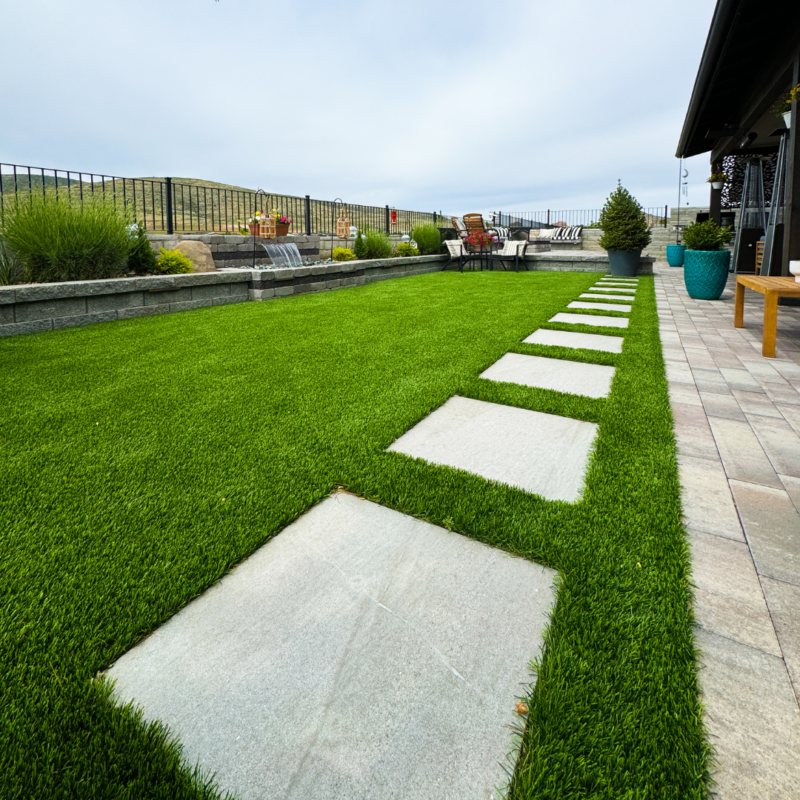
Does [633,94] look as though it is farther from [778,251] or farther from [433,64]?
[778,251]

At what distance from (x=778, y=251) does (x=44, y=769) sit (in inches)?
360

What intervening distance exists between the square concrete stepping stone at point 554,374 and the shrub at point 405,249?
305 inches

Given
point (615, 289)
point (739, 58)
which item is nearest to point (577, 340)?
point (615, 289)

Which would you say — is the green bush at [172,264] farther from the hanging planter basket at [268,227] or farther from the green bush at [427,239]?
the green bush at [427,239]

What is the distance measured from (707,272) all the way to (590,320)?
2.87 metres

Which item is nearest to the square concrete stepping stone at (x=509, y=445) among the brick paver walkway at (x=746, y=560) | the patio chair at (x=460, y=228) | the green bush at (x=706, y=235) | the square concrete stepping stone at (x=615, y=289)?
the brick paver walkway at (x=746, y=560)

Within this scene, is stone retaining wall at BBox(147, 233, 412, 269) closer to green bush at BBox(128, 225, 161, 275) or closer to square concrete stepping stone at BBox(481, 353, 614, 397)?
green bush at BBox(128, 225, 161, 275)

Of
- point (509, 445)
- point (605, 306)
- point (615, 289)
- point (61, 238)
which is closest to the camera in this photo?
point (509, 445)

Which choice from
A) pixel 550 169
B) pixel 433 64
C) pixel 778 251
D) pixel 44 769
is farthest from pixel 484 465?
pixel 550 169

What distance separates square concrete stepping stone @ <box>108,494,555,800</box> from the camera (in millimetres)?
745

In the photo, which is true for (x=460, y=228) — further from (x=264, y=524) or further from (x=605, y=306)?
(x=264, y=524)

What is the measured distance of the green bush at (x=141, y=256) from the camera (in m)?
5.09

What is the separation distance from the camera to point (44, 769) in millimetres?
716

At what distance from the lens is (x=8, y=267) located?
4363mm
